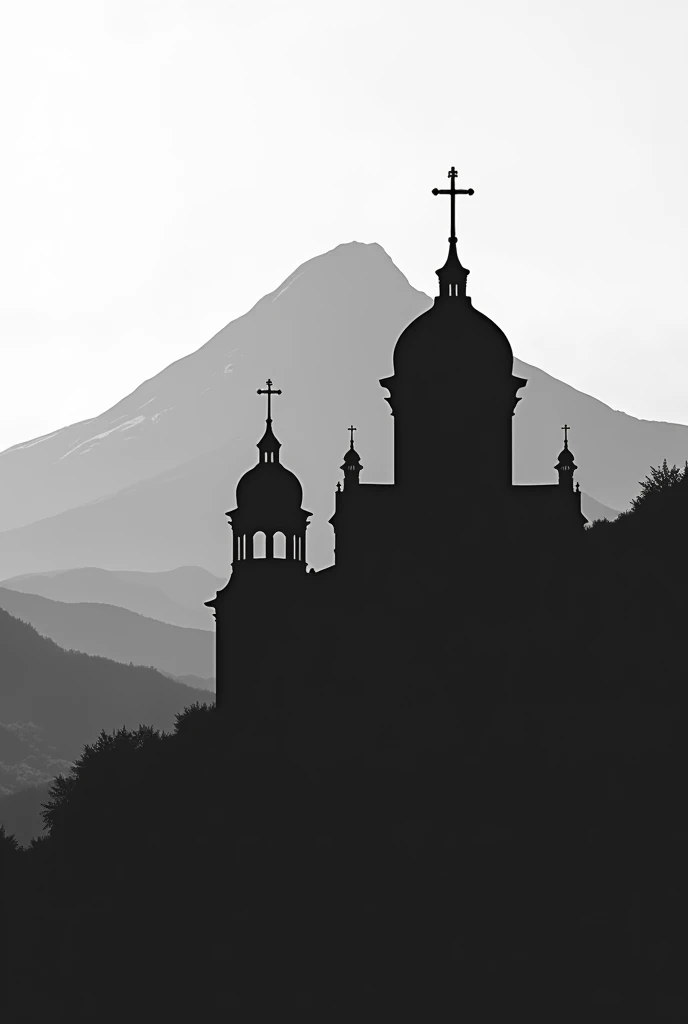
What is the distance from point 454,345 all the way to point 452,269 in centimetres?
199

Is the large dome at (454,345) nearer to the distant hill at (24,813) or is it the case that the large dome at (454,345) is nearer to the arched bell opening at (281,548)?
the arched bell opening at (281,548)

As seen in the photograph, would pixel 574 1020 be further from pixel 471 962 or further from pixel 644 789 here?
pixel 644 789

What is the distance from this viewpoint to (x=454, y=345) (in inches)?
1474

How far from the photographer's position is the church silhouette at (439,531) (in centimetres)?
3741

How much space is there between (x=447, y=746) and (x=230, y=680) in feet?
35.3

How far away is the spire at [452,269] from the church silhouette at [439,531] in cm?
4

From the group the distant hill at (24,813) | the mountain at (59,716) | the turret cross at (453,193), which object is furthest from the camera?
the mountain at (59,716)

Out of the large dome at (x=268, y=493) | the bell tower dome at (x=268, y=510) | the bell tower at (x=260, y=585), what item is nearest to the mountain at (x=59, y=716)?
the bell tower at (x=260, y=585)

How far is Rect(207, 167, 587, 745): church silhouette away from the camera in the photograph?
37406mm

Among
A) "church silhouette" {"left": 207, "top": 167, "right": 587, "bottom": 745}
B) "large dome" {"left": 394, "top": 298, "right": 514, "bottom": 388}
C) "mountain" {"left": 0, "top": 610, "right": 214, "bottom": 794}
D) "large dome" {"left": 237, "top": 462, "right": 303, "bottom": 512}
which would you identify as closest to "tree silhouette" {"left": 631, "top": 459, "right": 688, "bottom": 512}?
"large dome" {"left": 237, "top": 462, "right": 303, "bottom": 512}

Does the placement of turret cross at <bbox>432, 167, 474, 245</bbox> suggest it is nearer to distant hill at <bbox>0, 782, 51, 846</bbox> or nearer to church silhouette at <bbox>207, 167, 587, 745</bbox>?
church silhouette at <bbox>207, 167, 587, 745</bbox>

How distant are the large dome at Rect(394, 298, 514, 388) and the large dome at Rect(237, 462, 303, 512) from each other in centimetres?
649

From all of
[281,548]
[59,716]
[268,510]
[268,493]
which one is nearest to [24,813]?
[59,716]

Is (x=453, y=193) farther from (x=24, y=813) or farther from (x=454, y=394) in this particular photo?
(x=24, y=813)
